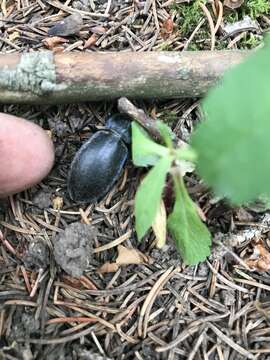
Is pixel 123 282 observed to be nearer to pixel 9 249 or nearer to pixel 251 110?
pixel 9 249

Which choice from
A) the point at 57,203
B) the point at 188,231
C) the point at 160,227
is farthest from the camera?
the point at 57,203

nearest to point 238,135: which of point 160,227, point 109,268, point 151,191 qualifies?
point 151,191

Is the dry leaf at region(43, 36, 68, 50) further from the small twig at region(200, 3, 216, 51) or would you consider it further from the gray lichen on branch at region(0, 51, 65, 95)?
the small twig at region(200, 3, 216, 51)

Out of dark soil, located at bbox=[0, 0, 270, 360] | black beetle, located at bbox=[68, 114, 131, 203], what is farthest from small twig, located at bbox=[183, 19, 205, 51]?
black beetle, located at bbox=[68, 114, 131, 203]

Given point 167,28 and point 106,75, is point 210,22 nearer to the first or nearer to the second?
point 167,28

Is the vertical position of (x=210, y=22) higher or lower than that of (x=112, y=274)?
higher

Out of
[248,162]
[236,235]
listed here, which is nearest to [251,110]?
[248,162]
